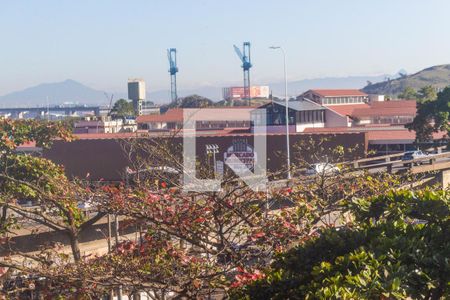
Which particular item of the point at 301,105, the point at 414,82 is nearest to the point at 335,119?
the point at 301,105

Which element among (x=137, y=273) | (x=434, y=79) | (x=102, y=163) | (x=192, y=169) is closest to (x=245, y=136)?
(x=102, y=163)

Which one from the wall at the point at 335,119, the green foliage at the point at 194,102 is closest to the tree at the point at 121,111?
the green foliage at the point at 194,102

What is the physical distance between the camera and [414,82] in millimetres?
156875

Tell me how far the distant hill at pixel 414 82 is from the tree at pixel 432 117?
11963 cm

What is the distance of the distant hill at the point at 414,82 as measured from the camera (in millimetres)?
149675

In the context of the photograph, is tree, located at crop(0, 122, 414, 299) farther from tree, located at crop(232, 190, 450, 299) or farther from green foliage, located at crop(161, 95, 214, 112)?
green foliage, located at crop(161, 95, 214, 112)

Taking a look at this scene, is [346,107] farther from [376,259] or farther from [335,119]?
[376,259]

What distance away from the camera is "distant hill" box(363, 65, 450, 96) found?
5893 inches

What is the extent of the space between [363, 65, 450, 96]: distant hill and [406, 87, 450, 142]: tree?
120m

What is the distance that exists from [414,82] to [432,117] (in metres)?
133

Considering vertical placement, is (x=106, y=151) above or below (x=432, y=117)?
below

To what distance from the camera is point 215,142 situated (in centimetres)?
2958

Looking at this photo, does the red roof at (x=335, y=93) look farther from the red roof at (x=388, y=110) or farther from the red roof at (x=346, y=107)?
the red roof at (x=388, y=110)

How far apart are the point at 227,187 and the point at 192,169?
1264 millimetres
